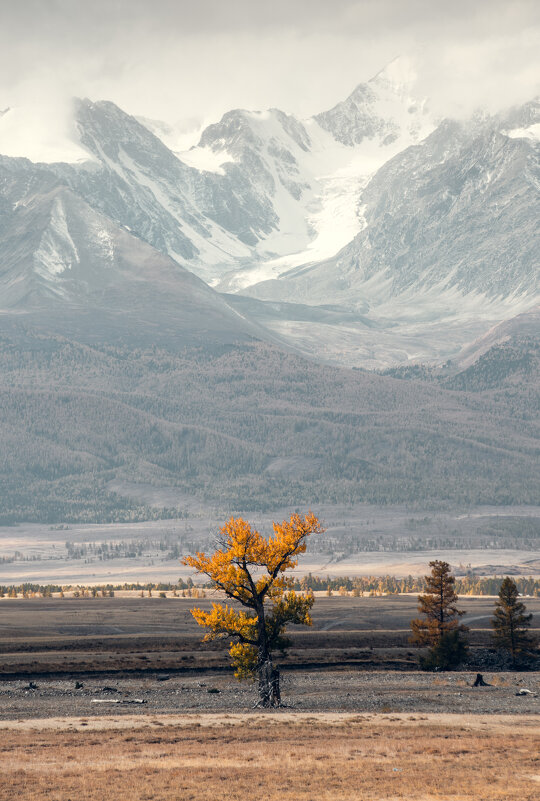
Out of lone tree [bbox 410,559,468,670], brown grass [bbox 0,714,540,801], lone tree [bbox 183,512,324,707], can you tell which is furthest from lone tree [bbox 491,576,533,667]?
brown grass [bbox 0,714,540,801]

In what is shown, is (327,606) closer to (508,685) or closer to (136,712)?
(508,685)

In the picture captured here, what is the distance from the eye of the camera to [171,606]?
147 m

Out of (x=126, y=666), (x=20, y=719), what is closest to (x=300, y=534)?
(x=20, y=719)

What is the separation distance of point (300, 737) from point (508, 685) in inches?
998

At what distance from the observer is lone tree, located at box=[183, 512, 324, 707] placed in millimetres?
63781

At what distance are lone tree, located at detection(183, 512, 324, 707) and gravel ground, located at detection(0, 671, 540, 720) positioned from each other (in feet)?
9.97

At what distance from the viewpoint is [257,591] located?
64.6m

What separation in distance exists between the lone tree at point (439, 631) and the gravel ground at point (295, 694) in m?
4.08

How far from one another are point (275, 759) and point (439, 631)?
1684 inches

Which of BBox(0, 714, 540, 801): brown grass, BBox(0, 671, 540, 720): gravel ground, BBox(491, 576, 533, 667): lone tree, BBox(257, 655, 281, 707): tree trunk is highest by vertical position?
BBox(491, 576, 533, 667): lone tree

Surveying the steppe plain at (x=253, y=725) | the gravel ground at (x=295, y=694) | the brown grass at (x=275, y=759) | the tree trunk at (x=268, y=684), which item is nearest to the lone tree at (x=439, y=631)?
the steppe plain at (x=253, y=725)

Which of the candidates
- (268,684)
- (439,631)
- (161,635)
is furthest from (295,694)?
(161,635)

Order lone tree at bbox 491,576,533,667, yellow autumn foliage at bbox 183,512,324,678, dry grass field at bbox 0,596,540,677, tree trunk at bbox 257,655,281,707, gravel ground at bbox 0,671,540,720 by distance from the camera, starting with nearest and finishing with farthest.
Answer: yellow autumn foliage at bbox 183,512,324,678
tree trunk at bbox 257,655,281,707
gravel ground at bbox 0,671,540,720
dry grass field at bbox 0,596,540,677
lone tree at bbox 491,576,533,667

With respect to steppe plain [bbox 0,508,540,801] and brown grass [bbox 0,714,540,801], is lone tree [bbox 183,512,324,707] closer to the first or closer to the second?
steppe plain [bbox 0,508,540,801]
